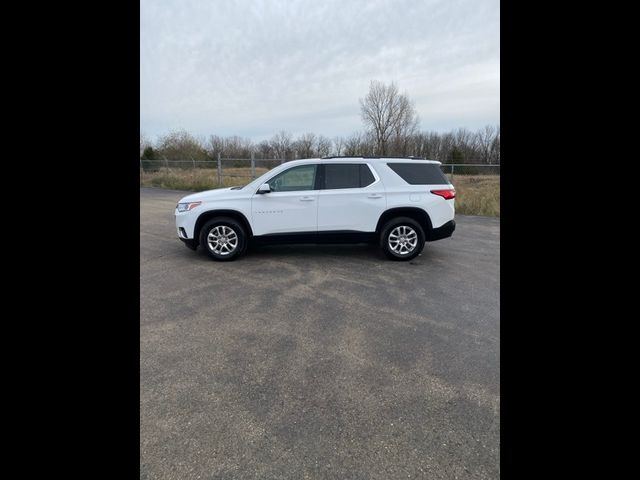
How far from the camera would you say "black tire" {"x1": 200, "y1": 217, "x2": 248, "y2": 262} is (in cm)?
561

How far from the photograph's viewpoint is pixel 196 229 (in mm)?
5645

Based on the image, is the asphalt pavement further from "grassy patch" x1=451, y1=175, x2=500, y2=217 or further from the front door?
"grassy patch" x1=451, y1=175, x2=500, y2=217

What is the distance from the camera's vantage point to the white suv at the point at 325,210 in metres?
5.57

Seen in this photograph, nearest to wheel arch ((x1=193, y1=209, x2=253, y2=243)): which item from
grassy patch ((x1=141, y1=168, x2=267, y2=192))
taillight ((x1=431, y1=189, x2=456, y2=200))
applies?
taillight ((x1=431, y1=189, x2=456, y2=200))

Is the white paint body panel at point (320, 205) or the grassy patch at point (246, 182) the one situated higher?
the grassy patch at point (246, 182)

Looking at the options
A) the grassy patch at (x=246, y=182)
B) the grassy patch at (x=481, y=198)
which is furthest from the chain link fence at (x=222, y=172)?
the grassy patch at (x=481, y=198)

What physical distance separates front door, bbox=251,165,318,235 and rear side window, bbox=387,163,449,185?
1.56 meters

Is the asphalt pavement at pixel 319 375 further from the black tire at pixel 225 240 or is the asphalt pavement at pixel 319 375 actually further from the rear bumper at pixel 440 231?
the rear bumper at pixel 440 231

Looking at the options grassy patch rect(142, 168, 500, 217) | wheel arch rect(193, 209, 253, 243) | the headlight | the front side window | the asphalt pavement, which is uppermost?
grassy patch rect(142, 168, 500, 217)

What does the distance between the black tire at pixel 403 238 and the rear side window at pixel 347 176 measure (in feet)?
2.89

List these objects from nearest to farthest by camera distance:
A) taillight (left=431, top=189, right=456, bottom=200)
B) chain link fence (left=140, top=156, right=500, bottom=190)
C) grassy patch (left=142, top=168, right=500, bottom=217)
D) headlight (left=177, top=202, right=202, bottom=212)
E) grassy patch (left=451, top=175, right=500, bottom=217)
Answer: headlight (left=177, top=202, right=202, bottom=212), taillight (left=431, top=189, right=456, bottom=200), grassy patch (left=451, top=175, right=500, bottom=217), grassy patch (left=142, top=168, right=500, bottom=217), chain link fence (left=140, top=156, right=500, bottom=190)
